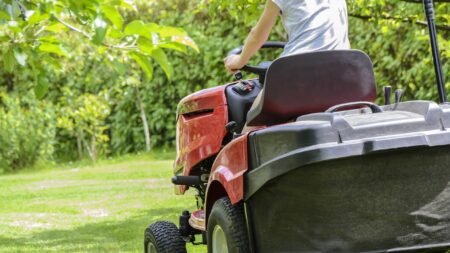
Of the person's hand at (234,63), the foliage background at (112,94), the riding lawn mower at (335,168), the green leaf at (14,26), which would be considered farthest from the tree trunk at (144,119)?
the green leaf at (14,26)

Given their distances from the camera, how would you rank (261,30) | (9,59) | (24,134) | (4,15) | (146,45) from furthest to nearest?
(24,134), (261,30), (9,59), (146,45), (4,15)

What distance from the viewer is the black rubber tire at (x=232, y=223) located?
338cm

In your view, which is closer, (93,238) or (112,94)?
(93,238)

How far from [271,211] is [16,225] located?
18.5 feet

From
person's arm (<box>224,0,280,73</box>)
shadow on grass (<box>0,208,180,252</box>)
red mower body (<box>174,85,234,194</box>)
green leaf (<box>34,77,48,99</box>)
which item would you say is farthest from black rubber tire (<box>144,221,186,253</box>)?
shadow on grass (<box>0,208,180,252</box>)

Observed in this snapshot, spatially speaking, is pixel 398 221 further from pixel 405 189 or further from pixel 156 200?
pixel 156 200

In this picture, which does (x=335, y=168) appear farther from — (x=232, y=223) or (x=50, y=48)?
(x=50, y=48)

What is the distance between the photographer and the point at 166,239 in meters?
4.33

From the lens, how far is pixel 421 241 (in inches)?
122

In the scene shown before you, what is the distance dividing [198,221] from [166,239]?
23cm

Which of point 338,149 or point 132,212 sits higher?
point 338,149

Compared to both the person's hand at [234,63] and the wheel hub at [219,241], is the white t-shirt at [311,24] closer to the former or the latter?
the person's hand at [234,63]

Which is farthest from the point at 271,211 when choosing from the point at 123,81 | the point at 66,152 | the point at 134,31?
the point at 66,152

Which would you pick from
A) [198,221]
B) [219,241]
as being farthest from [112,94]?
[219,241]
